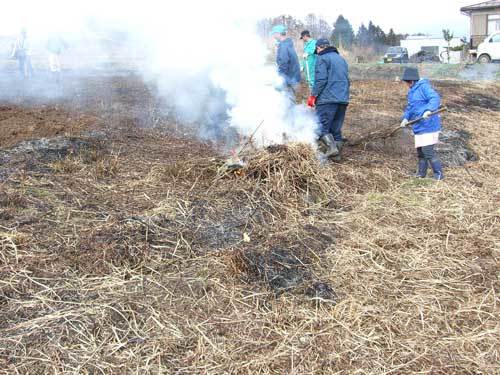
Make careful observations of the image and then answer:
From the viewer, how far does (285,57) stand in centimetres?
788

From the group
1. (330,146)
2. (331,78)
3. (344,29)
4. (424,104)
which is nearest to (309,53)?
(331,78)

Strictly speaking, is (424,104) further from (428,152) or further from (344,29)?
(344,29)

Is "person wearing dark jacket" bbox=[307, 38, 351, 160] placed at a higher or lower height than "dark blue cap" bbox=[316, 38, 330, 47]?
lower

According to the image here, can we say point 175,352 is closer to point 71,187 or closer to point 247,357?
point 247,357

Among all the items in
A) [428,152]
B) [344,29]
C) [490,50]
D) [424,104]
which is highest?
[344,29]

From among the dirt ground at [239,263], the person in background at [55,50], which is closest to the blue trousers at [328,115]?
the dirt ground at [239,263]

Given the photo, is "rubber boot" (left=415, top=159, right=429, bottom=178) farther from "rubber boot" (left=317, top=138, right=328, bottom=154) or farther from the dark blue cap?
the dark blue cap

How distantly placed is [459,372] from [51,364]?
97.0 inches

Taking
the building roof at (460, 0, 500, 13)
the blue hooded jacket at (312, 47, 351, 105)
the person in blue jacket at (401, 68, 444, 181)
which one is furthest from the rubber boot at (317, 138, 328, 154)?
the building roof at (460, 0, 500, 13)

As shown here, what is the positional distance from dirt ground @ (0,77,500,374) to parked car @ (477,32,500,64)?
69.5 feet

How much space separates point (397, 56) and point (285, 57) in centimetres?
2703

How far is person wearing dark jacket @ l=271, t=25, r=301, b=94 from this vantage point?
779cm

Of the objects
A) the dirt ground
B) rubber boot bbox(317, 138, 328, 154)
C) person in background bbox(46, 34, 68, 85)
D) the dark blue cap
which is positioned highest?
person in background bbox(46, 34, 68, 85)

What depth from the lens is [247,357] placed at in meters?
2.90
